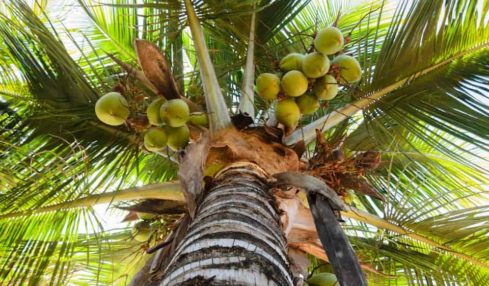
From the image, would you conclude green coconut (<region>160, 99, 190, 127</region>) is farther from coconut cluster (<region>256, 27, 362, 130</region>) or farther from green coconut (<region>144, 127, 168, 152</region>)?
coconut cluster (<region>256, 27, 362, 130</region>)

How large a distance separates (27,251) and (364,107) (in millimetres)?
1963

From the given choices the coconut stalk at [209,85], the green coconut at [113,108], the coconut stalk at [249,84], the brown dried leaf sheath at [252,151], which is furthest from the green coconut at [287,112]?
the green coconut at [113,108]

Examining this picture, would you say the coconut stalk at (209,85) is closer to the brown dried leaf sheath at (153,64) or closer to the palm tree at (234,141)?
the palm tree at (234,141)

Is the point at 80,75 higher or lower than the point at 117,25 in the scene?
lower

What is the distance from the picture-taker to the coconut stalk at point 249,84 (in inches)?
107

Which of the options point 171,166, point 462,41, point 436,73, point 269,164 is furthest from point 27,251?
point 462,41

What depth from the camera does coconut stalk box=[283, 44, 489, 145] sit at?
8.14ft

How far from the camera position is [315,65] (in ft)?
7.41

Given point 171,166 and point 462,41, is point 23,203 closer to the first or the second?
point 171,166

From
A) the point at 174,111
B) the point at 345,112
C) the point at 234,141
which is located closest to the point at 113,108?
the point at 174,111

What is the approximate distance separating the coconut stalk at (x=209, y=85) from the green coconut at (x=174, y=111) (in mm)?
236

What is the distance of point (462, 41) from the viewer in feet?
9.86

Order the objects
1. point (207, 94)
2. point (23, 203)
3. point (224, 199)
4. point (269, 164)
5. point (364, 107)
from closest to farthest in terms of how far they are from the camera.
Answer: point (224, 199) < point (269, 164) < point (207, 94) < point (23, 203) < point (364, 107)

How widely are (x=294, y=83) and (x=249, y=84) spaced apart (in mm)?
656
